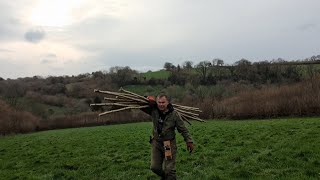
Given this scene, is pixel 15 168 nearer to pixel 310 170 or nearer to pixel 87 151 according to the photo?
pixel 87 151

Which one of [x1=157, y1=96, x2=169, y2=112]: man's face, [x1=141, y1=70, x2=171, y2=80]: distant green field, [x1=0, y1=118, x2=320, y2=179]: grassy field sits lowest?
[x1=0, y1=118, x2=320, y2=179]: grassy field

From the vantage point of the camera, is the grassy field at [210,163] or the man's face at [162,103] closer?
the man's face at [162,103]

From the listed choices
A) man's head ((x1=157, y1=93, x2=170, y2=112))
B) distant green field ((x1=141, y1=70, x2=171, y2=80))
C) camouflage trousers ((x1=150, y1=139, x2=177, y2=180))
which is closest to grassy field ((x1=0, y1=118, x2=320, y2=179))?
camouflage trousers ((x1=150, y1=139, x2=177, y2=180))

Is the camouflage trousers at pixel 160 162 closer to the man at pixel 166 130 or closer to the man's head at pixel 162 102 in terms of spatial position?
the man at pixel 166 130

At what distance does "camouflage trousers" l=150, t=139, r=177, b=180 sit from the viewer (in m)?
10.2

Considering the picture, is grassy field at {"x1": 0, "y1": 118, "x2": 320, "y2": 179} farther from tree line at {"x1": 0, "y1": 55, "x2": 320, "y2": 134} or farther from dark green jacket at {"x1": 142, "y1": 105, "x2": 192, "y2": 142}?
tree line at {"x1": 0, "y1": 55, "x2": 320, "y2": 134}

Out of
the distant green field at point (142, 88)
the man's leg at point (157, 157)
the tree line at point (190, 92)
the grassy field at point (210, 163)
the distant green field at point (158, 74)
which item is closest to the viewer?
the man's leg at point (157, 157)

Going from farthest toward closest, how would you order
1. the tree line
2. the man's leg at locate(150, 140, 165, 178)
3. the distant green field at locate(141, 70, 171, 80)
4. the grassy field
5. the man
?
the distant green field at locate(141, 70, 171, 80) < the tree line < the grassy field < the man's leg at locate(150, 140, 165, 178) < the man

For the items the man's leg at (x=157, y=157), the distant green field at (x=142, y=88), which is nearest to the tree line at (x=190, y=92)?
the distant green field at (x=142, y=88)

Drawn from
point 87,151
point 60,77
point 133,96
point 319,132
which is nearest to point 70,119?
point 87,151

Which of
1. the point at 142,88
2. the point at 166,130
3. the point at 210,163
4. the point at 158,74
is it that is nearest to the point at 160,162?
the point at 166,130

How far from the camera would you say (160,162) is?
34.6 ft

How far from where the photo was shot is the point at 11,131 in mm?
68375

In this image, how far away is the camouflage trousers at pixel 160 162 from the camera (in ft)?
33.5
